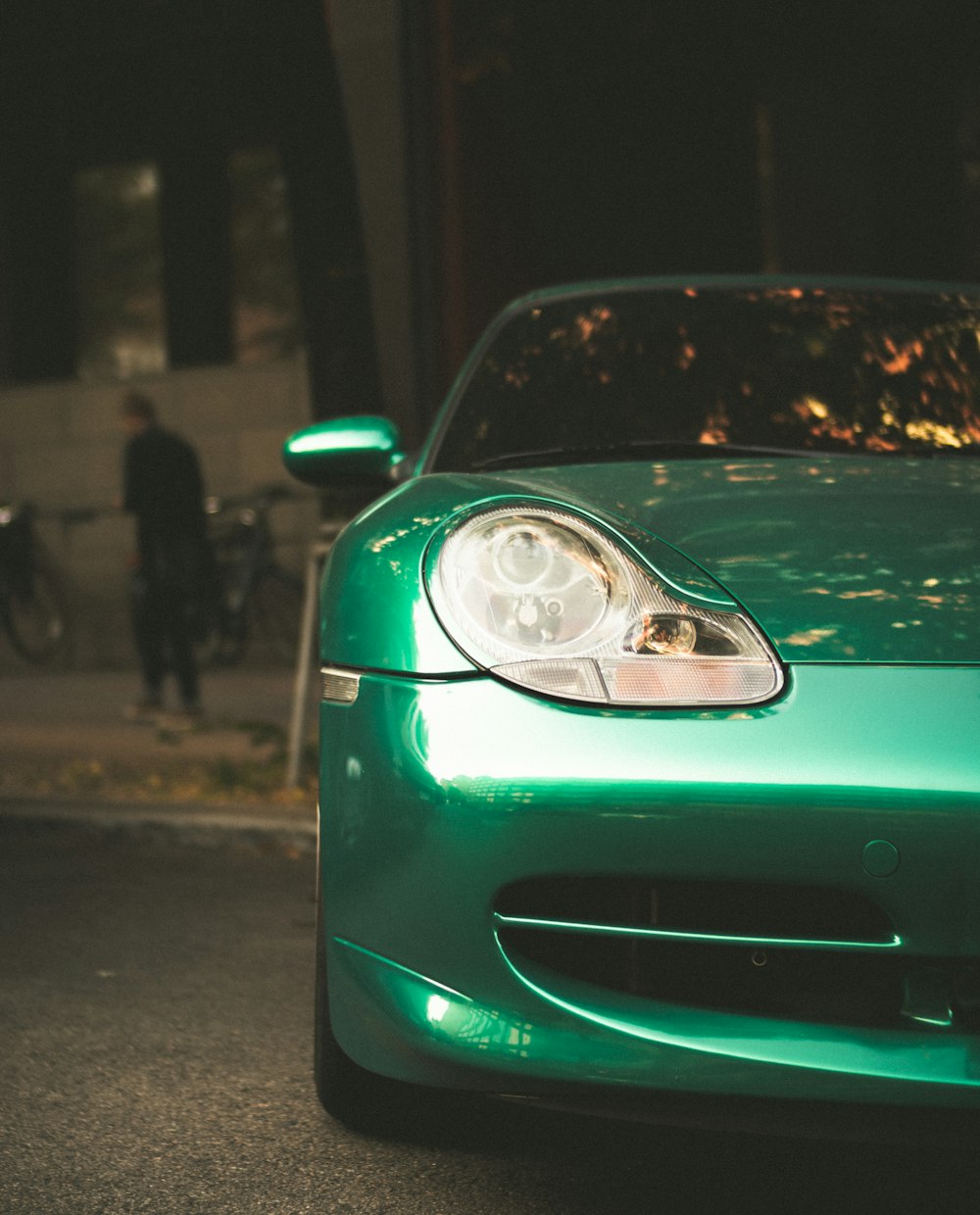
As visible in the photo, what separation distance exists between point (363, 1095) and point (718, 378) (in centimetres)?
163

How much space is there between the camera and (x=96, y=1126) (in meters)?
2.86

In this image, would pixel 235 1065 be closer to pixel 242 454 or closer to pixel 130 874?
pixel 130 874

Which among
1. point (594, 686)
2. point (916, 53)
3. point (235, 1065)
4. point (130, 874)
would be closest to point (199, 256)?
point (916, 53)

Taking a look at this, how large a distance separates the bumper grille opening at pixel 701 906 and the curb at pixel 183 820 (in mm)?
3405

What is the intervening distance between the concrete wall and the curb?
6406 mm

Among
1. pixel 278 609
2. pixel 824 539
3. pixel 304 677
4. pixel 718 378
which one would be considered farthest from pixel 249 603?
pixel 824 539

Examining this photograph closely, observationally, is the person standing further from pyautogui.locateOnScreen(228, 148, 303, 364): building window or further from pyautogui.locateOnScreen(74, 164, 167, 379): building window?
pyautogui.locateOnScreen(74, 164, 167, 379): building window

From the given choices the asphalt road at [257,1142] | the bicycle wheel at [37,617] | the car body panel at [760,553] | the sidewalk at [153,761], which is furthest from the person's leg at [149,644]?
the car body panel at [760,553]

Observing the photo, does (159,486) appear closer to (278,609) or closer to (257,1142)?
(278,609)

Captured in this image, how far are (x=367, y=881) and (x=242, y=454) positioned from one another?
10.8m

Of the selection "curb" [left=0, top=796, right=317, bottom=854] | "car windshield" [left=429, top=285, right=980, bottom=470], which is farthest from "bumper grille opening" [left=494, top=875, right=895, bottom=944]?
"curb" [left=0, top=796, right=317, bottom=854]

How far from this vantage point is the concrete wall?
12.8 m

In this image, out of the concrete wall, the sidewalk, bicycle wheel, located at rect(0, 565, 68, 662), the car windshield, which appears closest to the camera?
the car windshield

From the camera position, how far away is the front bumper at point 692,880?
2100mm
